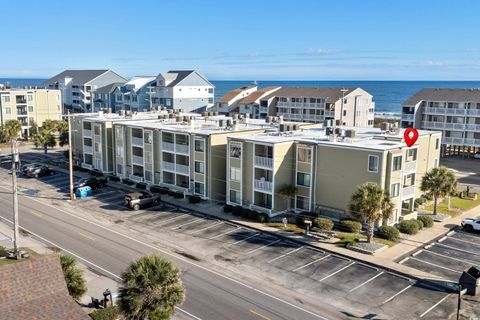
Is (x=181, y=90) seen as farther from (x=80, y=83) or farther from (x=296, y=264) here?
(x=296, y=264)

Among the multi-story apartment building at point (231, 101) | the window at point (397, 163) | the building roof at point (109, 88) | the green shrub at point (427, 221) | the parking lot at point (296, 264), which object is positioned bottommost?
the parking lot at point (296, 264)

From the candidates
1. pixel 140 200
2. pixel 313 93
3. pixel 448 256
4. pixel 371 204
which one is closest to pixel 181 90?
pixel 313 93

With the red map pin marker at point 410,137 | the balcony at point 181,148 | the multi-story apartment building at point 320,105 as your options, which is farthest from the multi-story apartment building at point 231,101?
the red map pin marker at point 410,137

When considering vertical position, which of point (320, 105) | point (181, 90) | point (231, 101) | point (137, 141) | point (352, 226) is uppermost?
point (181, 90)

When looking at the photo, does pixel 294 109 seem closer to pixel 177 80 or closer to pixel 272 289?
pixel 177 80

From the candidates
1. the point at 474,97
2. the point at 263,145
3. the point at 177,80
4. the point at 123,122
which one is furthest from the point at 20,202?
the point at 474,97

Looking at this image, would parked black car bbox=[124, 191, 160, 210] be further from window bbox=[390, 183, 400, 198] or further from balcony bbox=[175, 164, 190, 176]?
window bbox=[390, 183, 400, 198]

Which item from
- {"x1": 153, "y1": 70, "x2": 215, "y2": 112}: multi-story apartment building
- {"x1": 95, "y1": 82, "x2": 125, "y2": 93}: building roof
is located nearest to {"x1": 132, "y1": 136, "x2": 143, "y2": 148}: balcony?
{"x1": 153, "y1": 70, "x2": 215, "y2": 112}: multi-story apartment building

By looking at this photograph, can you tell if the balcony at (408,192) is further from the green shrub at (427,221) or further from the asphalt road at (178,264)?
the asphalt road at (178,264)
